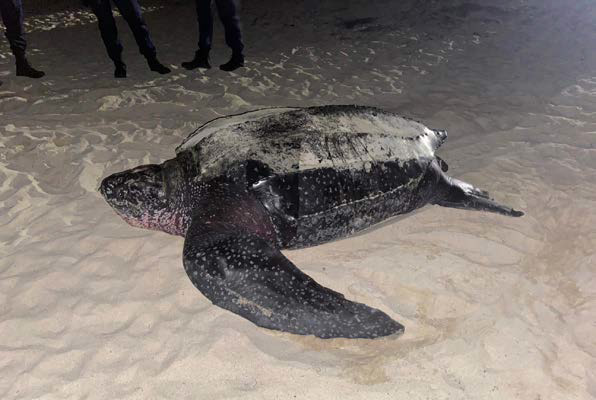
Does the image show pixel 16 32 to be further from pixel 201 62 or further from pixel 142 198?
pixel 142 198

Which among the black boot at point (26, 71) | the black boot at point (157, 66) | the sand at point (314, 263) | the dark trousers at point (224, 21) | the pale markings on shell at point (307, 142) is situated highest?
the dark trousers at point (224, 21)

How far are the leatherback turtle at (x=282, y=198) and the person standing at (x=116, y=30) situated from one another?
8.07 ft

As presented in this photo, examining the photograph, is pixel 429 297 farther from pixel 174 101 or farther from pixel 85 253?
pixel 174 101

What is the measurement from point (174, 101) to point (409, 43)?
320cm

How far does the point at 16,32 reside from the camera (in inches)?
151

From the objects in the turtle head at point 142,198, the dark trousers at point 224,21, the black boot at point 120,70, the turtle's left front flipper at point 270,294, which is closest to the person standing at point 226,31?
the dark trousers at point 224,21

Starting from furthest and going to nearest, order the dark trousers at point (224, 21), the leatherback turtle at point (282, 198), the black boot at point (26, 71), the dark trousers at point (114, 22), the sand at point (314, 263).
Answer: the dark trousers at point (224, 21) < the black boot at point (26, 71) < the dark trousers at point (114, 22) < the leatherback turtle at point (282, 198) < the sand at point (314, 263)

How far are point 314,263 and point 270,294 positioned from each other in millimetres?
420

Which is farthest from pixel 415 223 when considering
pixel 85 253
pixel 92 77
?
pixel 92 77

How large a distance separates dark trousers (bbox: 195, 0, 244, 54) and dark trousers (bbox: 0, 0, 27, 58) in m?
1.63

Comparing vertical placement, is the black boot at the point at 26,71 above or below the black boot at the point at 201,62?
below

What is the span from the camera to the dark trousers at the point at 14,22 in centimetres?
375

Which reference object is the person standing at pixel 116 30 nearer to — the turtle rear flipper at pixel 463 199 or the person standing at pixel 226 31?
the person standing at pixel 226 31

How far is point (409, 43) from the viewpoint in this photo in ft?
17.1
